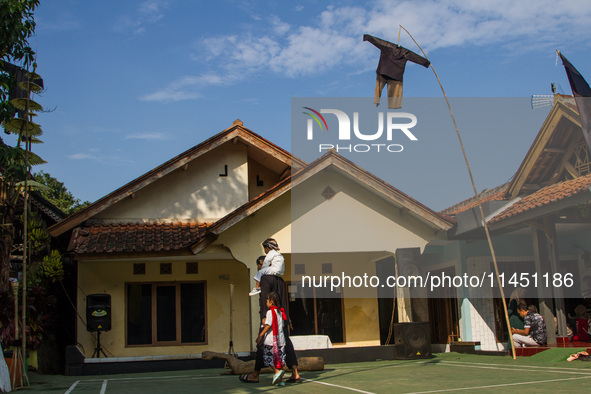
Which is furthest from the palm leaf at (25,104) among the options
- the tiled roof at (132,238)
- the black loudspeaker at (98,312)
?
the black loudspeaker at (98,312)

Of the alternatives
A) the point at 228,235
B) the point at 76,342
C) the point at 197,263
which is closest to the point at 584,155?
the point at 228,235

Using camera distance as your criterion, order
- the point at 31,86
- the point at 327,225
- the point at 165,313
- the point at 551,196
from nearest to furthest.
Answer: the point at 31,86
the point at 551,196
the point at 327,225
the point at 165,313

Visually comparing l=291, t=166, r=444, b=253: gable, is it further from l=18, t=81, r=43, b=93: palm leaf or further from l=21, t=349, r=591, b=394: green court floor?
l=18, t=81, r=43, b=93: palm leaf

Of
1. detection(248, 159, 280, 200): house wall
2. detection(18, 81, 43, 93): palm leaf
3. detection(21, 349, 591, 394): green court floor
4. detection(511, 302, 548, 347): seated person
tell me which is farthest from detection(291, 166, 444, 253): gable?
detection(18, 81, 43, 93): palm leaf

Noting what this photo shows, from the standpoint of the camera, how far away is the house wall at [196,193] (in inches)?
658

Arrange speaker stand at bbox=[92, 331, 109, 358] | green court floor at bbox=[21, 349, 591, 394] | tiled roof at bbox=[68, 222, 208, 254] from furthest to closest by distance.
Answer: speaker stand at bbox=[92, 331, 109, 358] < tiled roof at bbox=[68, 222, 208, 254] < green court floor at bbox=[21, 349, 591, 394]

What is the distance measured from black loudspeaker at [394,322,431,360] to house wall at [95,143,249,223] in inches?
218

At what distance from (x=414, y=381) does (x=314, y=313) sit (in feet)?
28.3

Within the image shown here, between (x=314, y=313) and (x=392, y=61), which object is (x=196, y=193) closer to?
(x=314, y=313)

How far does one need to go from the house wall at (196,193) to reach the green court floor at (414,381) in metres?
5.34

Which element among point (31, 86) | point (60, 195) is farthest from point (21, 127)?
point (60, 195)

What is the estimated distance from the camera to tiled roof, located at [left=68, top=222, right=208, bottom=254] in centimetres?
1456

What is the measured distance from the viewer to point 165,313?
650 inches

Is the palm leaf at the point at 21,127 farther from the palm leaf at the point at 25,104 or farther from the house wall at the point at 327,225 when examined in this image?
the house wall at the point at 327,225
